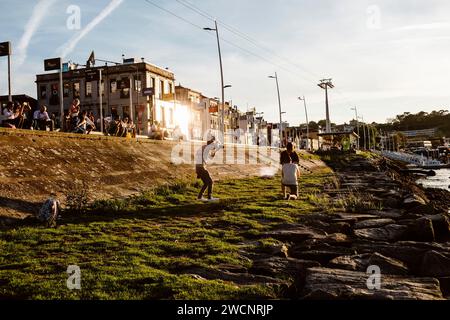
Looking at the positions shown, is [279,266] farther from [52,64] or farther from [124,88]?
[124,88]

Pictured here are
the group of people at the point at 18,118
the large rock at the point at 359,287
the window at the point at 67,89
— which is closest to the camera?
the large rock at the point at 359,287

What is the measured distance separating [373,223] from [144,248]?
569cm

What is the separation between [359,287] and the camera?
219 inches

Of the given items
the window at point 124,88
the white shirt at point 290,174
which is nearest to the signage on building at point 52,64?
the white shirt at point 290,174

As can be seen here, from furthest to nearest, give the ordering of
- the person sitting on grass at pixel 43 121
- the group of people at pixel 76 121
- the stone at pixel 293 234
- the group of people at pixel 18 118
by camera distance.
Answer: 1. the group of people at pixel 76 121
2. the person sitting on grass at pixel 43 121
3. the group of people at pixel 18 118
4. the stone at pixel 293 234

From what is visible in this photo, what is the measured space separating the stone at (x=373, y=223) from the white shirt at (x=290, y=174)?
4.67 metres

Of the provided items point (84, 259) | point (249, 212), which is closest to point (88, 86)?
point (249, 212)

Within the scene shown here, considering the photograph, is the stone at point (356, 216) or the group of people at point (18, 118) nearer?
the stone at point (356, 216)

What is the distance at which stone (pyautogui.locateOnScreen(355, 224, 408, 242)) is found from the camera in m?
8.97

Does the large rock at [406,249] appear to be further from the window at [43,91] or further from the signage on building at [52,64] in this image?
the window at [43,91]

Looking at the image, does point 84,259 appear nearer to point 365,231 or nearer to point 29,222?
point 29,222

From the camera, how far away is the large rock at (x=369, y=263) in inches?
257

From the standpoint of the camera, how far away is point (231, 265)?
22.2 feet

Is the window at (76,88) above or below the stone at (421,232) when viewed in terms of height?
above
